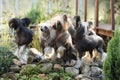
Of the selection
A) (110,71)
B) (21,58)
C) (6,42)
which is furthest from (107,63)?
(6,42)

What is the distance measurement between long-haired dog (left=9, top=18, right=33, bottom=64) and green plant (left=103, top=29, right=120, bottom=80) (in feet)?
6.73

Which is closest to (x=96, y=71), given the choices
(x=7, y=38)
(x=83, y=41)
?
(x=83, y=41)

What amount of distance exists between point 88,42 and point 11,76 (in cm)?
137

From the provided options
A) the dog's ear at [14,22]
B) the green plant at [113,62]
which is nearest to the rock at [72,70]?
the green plant at [113,62]

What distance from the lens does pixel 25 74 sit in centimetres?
667

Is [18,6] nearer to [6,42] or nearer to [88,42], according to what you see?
[6,42]

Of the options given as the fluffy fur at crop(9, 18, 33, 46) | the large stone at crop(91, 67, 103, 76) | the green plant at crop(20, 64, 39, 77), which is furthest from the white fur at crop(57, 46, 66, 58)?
the fluffy fur at crop(9, 18, 33, 46)

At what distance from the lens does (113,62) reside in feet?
18.3

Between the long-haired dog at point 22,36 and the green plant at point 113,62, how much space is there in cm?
205

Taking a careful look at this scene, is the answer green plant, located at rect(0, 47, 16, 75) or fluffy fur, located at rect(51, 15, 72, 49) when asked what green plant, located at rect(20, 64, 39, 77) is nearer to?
green plant, located at rect(0, 47, 16, 75)

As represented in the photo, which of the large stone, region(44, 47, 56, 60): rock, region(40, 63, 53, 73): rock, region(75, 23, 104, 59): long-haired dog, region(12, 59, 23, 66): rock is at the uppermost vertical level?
region(75, 23, 104, 59): long-haired dog

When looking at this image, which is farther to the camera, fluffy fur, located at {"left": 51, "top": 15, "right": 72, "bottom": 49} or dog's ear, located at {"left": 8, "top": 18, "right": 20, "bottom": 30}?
dog's ear, located at {"left": 8, "top": 18, "right": 20, "bottom": 30}

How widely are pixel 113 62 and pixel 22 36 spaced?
89.8 inches

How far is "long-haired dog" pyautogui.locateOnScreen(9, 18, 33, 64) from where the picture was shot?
7.24 m
